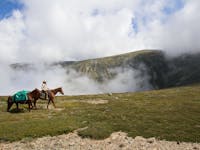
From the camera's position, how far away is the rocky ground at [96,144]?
101 feet

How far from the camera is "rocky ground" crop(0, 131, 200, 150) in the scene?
30859mm

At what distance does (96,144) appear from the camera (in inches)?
1275

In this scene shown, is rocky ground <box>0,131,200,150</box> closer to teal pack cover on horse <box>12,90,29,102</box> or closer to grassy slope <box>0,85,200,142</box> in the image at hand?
grassy slope <box>0,85,200,142</box>

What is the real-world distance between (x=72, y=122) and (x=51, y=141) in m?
7.30

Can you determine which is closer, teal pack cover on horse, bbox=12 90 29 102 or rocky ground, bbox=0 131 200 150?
rocky ground, bbox=0 131 200 150

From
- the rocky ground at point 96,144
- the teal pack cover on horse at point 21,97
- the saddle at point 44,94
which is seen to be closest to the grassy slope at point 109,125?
the rocky ground at point 96,144

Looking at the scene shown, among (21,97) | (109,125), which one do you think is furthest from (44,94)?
(109,125)

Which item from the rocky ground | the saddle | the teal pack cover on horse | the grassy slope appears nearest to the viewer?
the rocky ground

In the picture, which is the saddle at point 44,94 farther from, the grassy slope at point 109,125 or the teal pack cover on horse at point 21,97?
the grassy slope at point 109,125

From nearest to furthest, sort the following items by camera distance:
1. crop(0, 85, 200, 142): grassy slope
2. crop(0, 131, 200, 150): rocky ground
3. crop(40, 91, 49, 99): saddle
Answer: crop(0, 131, 200, 150): rocky ground, crop(0, 85, 200, 142): grassy slope, crop(40, 91, 49, 99): saddle

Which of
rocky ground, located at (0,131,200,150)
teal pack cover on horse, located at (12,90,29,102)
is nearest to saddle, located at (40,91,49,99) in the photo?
teal pack cover on horse, located at (12,90,29,102)

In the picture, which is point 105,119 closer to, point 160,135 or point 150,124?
point 150,124

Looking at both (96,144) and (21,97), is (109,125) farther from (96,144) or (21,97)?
(21,97)

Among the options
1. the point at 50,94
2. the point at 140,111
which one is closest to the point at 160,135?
the point at 140,111
